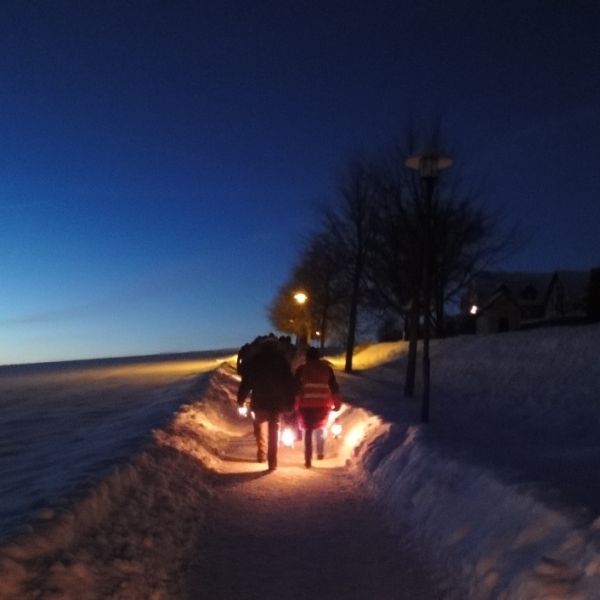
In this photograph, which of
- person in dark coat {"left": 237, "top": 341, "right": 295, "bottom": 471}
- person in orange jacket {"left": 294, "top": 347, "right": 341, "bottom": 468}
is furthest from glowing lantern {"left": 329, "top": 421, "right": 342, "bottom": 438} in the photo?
person in dark coat {"left": 237, "top": 341, "right": 295, "bottom": 471}

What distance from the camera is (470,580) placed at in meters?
5.21

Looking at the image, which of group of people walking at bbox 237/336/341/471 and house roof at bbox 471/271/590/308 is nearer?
group of people walking at bbox 237/336/341/471

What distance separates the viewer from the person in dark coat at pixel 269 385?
1027cm

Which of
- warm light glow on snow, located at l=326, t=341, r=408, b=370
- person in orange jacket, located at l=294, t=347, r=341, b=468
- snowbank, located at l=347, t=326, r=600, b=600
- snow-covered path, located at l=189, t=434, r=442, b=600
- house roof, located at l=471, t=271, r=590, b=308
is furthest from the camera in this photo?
house roof, located at l=471, t=271, r=590, b=308

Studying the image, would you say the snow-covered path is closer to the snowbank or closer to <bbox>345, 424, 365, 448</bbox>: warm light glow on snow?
the snowbank

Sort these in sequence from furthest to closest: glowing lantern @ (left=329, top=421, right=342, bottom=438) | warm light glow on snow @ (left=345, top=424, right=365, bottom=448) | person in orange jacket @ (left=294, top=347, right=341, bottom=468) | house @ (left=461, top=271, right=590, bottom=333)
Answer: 1. house @ (left=461, top=271, right=590, bottom=333)
2. glowing lantern @ (left=329, top=421, right=342, bottom=438)
3. warm light glow on snow @ (left=345, top=424, right=365, bottom=448)
4. person in orange jacket @ (left=294, top=347, right=341, bottom=468)

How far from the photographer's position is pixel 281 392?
33.9ft

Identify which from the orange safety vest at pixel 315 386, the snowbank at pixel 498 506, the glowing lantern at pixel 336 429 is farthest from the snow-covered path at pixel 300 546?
the glowing lantern at pixel 336 429

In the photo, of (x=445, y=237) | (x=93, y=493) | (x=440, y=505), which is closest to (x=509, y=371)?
(x=445, y=237)

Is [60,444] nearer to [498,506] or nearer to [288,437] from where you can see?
[288,437]

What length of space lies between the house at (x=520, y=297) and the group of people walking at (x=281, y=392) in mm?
37241

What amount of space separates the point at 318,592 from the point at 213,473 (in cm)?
462

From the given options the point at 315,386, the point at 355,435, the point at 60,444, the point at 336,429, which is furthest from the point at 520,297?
the point at 315,386

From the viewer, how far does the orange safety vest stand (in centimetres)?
1073
